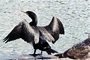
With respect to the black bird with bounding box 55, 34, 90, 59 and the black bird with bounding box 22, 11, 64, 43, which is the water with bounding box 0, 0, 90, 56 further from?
the black bird with bounding box 55, 34, 90, 59

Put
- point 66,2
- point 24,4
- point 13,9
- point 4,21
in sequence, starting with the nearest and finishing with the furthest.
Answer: point 4,21 → point 13,9 → point 24,4 → point 66,2

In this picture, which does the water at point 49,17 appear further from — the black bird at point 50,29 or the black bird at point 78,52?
the black bird at point 78,52

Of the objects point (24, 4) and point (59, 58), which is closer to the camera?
point (59, 58)

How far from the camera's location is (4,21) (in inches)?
615

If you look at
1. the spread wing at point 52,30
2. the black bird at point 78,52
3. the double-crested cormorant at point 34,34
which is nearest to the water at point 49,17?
the spread wing at point 52,30

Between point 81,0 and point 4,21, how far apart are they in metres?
7.91

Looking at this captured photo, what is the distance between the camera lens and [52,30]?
9047 millimetres

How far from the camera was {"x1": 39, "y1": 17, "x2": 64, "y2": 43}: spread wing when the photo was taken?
28.0 ft

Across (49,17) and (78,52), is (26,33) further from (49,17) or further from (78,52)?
(49,17)

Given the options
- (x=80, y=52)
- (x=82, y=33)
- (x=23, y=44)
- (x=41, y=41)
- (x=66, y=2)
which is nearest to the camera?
(x=80, y=52)

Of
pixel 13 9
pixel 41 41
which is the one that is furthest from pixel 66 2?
pixel 41 41

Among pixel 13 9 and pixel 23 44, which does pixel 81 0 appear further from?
pixel 23 44

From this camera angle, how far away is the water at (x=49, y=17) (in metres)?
11.7

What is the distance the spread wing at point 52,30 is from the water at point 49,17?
1897 millimetres
